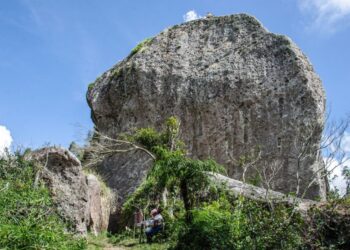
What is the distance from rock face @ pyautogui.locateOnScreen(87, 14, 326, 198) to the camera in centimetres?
2136

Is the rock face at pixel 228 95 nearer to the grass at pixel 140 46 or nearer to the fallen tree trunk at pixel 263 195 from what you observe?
the grass at pixel 140 46

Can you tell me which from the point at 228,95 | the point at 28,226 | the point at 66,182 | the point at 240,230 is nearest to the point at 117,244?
the point at 66,182

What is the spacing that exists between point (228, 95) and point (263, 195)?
32.7ft

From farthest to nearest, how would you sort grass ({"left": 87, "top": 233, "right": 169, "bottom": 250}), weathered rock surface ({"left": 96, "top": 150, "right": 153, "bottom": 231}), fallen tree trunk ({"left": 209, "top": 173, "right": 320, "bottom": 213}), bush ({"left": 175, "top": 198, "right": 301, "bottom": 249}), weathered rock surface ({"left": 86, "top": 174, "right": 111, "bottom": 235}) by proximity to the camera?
weathered rock surface ({"left": 96, "top": 150, "right": 153, "bottom": 231}) → weathered rock surface ({"left": 86, "top": 174, "right": 111, "bottom": 235}) → grass ({"left": 87, "top": 233, "right": 169, "bottom": 250}) → fallen tree trunk ({"left": 209, "top": 173, "right": 320, "bottom": 213}) → bush ({"left": 175, "top": 198, "right": 301, "bottom": 249})

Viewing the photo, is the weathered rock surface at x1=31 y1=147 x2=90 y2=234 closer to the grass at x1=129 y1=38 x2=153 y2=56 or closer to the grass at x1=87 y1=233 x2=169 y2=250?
the grass at x1=87 y1=233 x2=169 y2=250

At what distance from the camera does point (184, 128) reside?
910 inches

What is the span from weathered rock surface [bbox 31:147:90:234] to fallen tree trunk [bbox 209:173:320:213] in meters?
3.87

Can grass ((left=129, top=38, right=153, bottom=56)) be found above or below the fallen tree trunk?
above

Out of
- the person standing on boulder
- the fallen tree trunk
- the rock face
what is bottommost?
the person standing on boulder

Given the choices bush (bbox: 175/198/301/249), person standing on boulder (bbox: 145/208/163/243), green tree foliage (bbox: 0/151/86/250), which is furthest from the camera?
person standing on boulder (bbox: 145/208/163/243)

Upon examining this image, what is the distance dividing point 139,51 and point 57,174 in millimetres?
12775

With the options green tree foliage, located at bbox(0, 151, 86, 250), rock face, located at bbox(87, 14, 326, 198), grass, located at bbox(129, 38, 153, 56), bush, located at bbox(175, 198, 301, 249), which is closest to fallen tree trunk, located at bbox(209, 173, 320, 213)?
bush, located at bbox(175, 198, 301, 249)

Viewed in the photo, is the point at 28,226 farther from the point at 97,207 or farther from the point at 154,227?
the point at 97,207

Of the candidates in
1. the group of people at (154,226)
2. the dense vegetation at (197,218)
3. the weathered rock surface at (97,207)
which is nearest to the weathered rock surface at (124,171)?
the weathered rock surface at (97,207)
